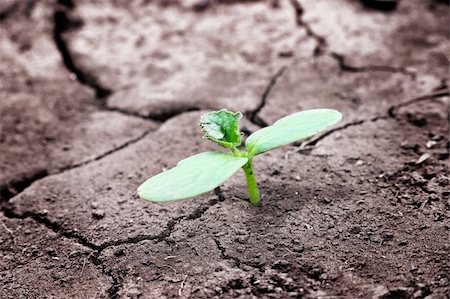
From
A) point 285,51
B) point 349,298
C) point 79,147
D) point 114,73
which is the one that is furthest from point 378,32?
point 349,298

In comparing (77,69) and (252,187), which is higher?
(77,69)

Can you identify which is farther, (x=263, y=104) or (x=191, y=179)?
(x=263, y=104)

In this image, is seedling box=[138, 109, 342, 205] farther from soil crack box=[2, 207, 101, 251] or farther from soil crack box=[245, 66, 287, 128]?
soil crack box=[245, 66, 287, 128]

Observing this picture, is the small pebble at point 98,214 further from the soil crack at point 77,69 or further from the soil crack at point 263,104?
the soil crack at point 263,104

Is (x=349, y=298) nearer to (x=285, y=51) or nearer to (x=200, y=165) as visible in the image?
(x=200, y=165)

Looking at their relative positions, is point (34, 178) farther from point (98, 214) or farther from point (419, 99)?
point (419, 99)

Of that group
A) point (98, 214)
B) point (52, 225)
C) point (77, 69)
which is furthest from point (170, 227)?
point (77, 69)

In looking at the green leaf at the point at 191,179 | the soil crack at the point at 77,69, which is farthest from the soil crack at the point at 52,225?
the soil crack at the point at 77,69

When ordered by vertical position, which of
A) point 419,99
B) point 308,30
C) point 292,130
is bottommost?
point 419,99

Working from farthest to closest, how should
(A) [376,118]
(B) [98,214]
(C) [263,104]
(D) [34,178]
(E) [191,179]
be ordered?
(C) [263,104] → (A) [376,118] → (D) [34,178] → (B) [98,214] → (E) [191,179]

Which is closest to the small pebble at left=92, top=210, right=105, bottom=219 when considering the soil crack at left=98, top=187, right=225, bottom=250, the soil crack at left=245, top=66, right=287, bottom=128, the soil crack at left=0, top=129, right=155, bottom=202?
the soil crack at left=98, top=187, right=225, bottom=250
